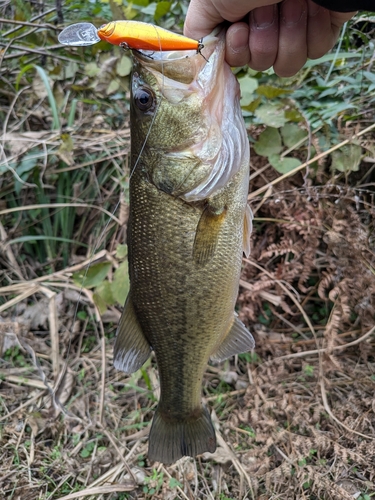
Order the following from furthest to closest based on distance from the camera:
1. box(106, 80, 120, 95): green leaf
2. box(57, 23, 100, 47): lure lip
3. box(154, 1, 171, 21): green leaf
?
1. box(106, 80, 120, 95): green leaf
2. box(154, 1, 171, 21): green leaf
3. box(57, 23, 100, 47): lure lip

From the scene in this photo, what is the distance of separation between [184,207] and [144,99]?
1.13 ft

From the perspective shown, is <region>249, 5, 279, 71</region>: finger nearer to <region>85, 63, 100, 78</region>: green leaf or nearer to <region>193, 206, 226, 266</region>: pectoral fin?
<region>193, 206, 226, 266</region>: pectoral fin

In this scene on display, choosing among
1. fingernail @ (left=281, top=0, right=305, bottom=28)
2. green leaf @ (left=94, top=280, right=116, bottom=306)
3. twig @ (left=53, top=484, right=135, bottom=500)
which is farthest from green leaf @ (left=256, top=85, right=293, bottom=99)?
twig @ (left=53, top=484, right=135, bottom=500)

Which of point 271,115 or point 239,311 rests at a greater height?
point 271,115

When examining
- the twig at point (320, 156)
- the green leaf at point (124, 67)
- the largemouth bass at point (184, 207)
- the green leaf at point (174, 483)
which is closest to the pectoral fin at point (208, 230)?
the largemouth bass at point (184, 207)

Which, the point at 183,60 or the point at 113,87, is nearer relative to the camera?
the point at 183,60

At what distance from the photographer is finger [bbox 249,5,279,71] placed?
1360 mm

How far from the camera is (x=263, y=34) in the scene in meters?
1.39

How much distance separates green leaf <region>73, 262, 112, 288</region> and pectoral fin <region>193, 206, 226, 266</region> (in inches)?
49.5

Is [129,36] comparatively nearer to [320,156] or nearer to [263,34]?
[263,34]

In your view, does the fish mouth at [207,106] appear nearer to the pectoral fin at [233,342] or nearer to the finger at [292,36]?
the finger at [292,36]

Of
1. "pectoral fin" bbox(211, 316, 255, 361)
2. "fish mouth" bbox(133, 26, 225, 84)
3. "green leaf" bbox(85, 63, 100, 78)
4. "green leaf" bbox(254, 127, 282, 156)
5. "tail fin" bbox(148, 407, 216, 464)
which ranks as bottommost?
"tail fin" bbox(148, 407, 216, 464)

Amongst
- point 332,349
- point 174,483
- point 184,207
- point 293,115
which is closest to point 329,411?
point 332,349

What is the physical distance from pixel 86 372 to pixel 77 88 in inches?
75.8
